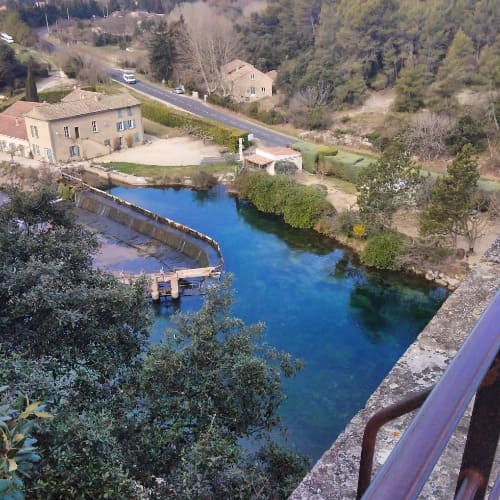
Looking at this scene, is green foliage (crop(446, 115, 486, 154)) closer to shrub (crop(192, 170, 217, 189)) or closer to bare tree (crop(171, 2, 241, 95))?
shrub (crop(192, 170, 217, 189))

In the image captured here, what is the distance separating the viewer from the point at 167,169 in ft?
101

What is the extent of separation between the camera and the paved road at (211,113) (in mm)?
36188

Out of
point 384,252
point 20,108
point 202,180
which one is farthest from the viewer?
point 20,108

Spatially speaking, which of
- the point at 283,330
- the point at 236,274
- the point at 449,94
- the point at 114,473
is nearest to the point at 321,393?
the point at 283,330

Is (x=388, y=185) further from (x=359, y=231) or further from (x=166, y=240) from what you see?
(x=166, y=240)

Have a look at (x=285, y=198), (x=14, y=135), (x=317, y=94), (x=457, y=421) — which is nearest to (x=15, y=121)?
(x=14, y=135)

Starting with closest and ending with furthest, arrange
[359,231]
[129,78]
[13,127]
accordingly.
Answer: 1. [359,231]
2. [13,127]
3. [129,78]

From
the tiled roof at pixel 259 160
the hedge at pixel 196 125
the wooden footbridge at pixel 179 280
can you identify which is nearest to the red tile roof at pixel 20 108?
the hedge at pixel 196 125

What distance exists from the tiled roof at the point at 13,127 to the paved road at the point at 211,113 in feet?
43.9

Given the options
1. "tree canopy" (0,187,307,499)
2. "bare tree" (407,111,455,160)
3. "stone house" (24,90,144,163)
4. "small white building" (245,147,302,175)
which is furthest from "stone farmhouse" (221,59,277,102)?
"tree canopy" (0,187,307,499)

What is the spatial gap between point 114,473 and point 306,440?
7.72m

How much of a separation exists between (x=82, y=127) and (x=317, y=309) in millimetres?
21909

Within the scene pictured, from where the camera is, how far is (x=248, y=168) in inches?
1133

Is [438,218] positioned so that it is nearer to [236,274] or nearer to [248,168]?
[236,274]
